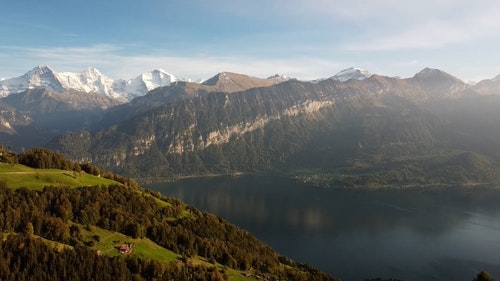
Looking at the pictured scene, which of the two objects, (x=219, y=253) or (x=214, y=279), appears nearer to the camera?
(x=214, y=279)

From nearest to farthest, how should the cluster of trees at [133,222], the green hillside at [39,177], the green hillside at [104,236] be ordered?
the green hillside at [104,236]
the cluster of trees at [133,222]
the green hillside at [39,177]

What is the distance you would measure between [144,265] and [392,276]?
112729 mm

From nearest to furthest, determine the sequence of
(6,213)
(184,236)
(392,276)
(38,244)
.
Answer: (38,244), (6,213), (184,236), (392,276)

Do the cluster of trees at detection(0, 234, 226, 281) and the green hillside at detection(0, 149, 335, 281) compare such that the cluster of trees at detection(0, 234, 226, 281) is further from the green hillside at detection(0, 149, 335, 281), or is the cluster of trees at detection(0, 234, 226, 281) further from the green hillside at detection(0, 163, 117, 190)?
the green hillside at detection(0, 163, 117, 190)

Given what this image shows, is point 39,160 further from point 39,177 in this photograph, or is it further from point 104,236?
point 104,236

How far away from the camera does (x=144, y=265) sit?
7812cm

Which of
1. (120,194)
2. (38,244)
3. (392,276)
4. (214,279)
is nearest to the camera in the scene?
(38,244)

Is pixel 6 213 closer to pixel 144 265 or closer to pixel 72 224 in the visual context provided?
pixel 72 224

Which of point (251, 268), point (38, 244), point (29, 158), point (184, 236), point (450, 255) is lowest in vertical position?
point (450, 255)

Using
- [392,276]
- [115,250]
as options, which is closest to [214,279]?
[115,250]

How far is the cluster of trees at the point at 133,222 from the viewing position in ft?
263

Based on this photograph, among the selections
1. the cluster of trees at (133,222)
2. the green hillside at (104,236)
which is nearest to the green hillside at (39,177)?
the green hillside at (104,236)

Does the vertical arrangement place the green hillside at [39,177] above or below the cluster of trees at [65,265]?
above

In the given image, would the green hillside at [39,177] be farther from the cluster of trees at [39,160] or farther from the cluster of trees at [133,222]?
the cluster of trees at [133,222]
